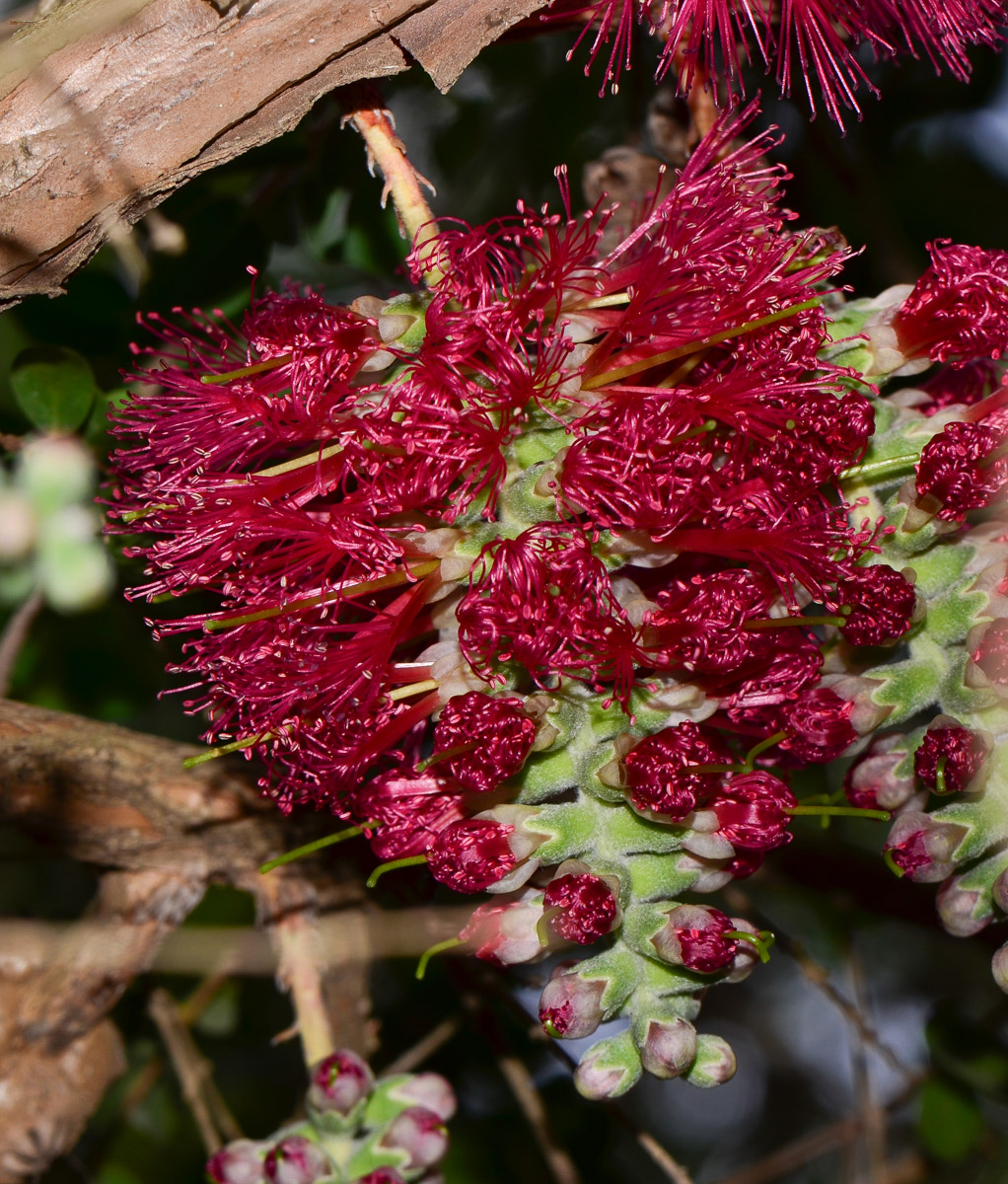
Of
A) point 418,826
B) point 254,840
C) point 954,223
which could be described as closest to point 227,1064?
point 254,840

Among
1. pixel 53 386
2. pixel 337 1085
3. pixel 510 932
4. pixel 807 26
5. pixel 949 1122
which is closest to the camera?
pixel 510 932

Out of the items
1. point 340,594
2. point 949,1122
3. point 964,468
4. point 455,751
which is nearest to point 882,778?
point 964,468

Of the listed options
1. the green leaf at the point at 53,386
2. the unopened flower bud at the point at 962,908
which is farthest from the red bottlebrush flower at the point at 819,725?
the green leaf at the point at 53,386

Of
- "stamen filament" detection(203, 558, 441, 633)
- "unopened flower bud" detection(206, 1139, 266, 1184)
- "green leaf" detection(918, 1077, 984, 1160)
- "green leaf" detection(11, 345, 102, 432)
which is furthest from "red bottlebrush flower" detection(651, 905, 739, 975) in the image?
"green leaf" detection(918, 1077, 984, 1160)

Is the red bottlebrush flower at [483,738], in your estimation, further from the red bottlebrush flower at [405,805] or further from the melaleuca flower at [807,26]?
the melaleuca flower at [807,26]

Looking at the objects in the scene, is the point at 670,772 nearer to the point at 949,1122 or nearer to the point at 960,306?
the point at 960,306

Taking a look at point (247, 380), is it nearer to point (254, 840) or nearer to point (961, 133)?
point (254, 840)
